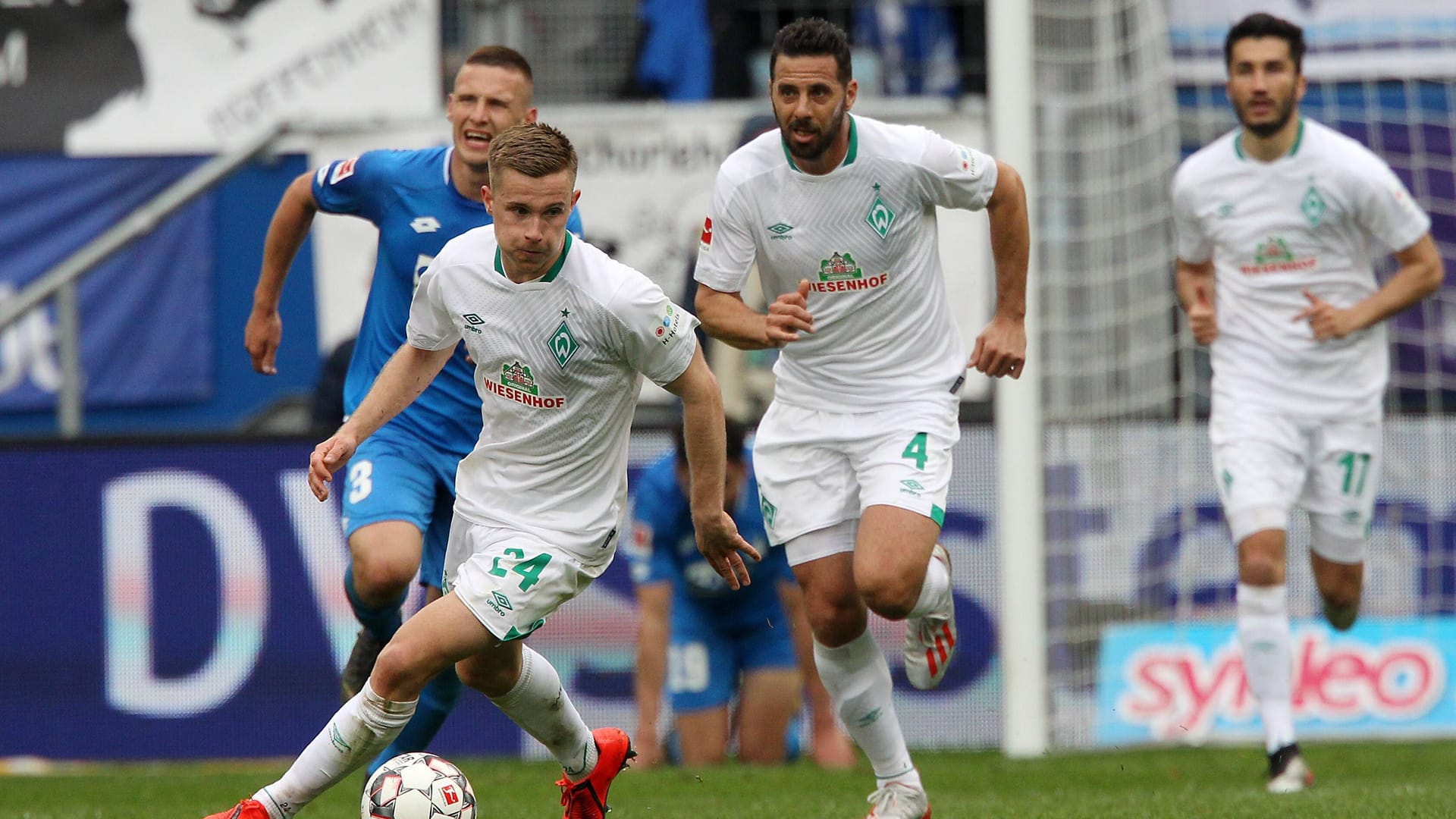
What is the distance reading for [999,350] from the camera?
591 cm

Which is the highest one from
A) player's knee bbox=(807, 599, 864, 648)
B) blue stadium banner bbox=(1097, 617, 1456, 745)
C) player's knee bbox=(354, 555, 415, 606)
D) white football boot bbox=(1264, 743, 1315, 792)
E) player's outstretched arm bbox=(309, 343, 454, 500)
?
player's outstretched arm bbox=(309, 343, 454, 500)

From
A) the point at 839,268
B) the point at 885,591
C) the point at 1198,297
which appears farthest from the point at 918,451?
the point at 1198,297

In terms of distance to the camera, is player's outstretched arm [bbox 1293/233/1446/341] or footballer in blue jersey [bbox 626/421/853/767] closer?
player's outstretched arm [bbox 1293/233/1446/341]

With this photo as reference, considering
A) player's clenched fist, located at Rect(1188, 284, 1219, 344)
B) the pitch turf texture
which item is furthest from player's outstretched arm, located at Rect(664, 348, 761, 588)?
player's clenched fist, located at Rect(1188, 284, 1219, 344)

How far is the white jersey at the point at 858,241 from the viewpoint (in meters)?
5.97

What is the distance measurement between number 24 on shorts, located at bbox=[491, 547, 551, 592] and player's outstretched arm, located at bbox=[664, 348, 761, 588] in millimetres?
440

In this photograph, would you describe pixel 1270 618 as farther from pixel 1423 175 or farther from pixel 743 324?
pixel 1423 175

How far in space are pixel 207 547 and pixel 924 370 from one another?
4.87 metres

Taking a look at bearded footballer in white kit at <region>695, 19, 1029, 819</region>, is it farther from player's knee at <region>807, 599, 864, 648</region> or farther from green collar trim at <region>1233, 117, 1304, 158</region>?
green collar trim at <region>1233, 117, 1304, 158</region>

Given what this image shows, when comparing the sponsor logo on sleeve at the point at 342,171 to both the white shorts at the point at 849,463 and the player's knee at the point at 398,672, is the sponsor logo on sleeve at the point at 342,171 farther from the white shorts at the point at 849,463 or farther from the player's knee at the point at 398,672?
the player's knee at the point at 398,672

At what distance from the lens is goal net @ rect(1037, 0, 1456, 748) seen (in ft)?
28.9

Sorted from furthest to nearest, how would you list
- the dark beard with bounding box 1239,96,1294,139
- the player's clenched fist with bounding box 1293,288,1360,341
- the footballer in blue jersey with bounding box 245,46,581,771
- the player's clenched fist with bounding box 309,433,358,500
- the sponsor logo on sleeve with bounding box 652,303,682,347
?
the dark beard with bounding box 1239,96,1294,139 < the player's clenched fist with bounding box 1293,288,1360,341 < the footballer in blue jersey with bounding box 245,46,581,771 < the sponsor logo on sleeve with bounding box 652,303,682,347 < the player's clenched fist with bounding box 309,433,358,500

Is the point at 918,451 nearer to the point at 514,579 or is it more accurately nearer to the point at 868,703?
the point at 868,703

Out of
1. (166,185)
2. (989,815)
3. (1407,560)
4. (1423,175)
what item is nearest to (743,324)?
(989,815)
